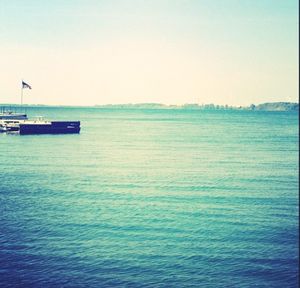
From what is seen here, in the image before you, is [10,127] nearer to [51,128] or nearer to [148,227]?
[51,128]

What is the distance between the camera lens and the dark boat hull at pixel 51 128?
338 ft

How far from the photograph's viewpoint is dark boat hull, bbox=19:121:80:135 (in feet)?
338

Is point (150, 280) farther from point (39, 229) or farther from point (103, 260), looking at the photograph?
point (39, 229)

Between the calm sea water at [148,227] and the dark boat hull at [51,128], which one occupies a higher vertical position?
the dark boat hull at [51,128]

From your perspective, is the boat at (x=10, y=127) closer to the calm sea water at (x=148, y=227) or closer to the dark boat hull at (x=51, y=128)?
the dark boat hull at (x=51, y=128)

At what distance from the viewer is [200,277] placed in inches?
792

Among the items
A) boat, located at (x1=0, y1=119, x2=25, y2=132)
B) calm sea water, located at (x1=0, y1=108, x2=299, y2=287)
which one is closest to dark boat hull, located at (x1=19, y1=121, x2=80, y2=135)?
boat, located at (x1=0, y1=119, x2=25, y2=132)

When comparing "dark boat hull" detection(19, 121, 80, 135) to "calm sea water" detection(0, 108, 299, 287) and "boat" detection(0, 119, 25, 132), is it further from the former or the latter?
"calm sea water" detection(0, 108, 299, 287)

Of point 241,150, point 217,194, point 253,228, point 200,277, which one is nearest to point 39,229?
point 200,277

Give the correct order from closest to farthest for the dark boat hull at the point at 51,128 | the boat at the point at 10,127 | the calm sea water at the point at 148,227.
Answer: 1. the calm sea water at the point at 148,227
2. the dark boat hull at the point at 51,128
3. the boat at the point at 10,127

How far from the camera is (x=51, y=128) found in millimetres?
106188

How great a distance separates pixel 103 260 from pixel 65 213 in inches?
348

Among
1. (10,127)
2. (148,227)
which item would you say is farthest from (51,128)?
(148,227)

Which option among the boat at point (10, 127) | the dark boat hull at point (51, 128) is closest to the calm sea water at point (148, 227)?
the dark boat hull at point (51, 128)
